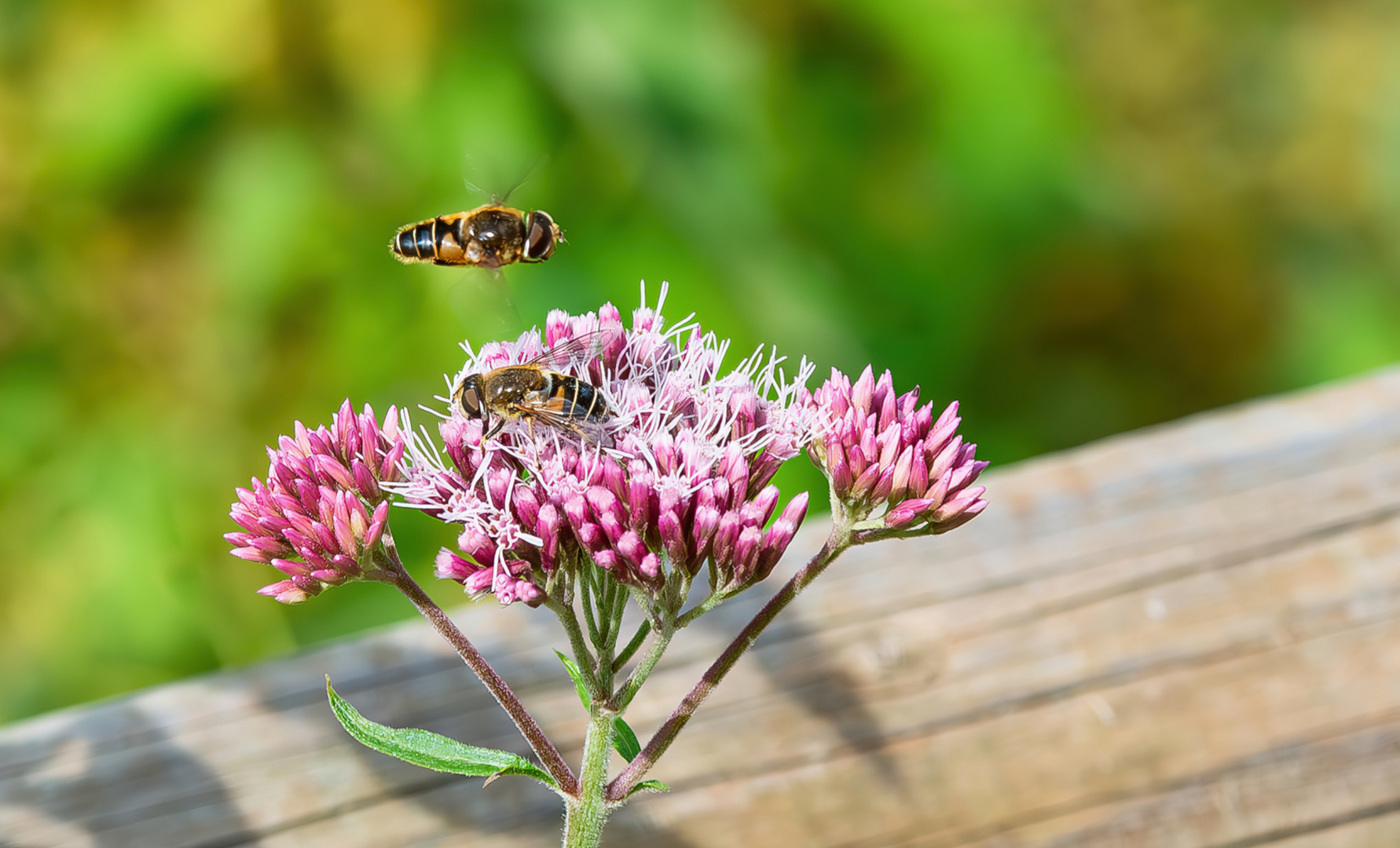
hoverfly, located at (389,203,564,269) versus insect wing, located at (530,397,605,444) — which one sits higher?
hoverfly, located at (389,203,564,269)

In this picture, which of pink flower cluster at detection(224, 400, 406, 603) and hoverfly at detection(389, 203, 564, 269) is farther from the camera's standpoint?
hoverfly at detection(389, 203, 564, 269)

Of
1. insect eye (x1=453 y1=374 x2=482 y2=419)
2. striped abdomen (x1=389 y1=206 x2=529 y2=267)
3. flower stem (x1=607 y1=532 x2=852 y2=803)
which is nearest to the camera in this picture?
flower stem (x1=607 y1=532 x2=852 y2=803)

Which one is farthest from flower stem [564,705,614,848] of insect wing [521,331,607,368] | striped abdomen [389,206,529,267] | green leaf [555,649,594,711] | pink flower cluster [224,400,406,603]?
striped abdomen [389,206,529,267]

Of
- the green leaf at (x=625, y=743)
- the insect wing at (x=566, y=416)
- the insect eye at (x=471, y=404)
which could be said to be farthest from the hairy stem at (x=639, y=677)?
the insect eye at (x=471, y=404)

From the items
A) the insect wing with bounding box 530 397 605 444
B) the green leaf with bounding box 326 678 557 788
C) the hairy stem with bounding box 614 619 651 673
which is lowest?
the green leaf with bounding box 326 678 557 788

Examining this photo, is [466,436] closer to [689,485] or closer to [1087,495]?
[689,485]

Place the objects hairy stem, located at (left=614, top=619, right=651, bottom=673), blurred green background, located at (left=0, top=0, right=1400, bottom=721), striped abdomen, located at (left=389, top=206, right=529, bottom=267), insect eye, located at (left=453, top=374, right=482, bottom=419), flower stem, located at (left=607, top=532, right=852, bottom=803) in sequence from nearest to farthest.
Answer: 1. flower stem, located at (left=607, top=532, right=852, bottom=803)
2. hairy stem, located at (left=614, top=619, right=651, bottom=673)
3. insect eye, located at (left=453, top=374, right=482, bottom=419)
4. striped abdomen, located at (left=389, top=206, right=529, bottom=267)
5. blurred green background, located at (left=0, top=0, right=1400, bottom=721)

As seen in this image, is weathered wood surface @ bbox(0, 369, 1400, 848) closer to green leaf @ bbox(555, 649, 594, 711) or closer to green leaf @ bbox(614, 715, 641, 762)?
green leaf @ bbox(614, 715, 641, 762)
